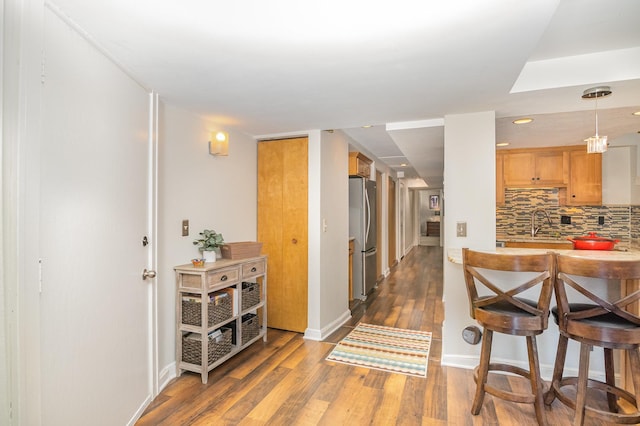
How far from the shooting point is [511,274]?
2596 mm

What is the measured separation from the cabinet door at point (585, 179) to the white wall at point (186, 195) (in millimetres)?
4313

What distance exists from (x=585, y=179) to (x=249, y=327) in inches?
182

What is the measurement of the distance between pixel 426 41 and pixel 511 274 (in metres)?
1.94

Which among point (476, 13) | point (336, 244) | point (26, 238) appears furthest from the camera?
point (336, 244)

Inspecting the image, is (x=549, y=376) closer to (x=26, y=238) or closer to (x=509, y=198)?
(x=509, y=198)

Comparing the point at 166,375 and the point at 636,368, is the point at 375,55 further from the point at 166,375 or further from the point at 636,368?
the point at 166,375

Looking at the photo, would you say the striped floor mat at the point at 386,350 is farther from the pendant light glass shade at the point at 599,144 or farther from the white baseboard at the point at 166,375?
the pendant light glass shade at the point at 599,144

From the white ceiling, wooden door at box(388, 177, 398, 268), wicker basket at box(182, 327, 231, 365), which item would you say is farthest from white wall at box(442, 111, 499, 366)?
wooden door at box(388, 177, 398, 268)

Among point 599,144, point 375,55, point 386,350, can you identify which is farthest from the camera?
point 386,350

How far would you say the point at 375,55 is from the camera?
1729 millimetres

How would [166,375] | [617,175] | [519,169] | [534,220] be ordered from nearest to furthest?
[166,375] → [617,175] → [519,169] → [534,220]

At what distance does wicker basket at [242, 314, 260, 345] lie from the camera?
298cm

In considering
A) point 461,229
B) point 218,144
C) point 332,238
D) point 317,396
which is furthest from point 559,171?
point 218,144

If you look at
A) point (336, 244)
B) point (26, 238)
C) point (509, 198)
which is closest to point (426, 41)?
point (26, 238)
